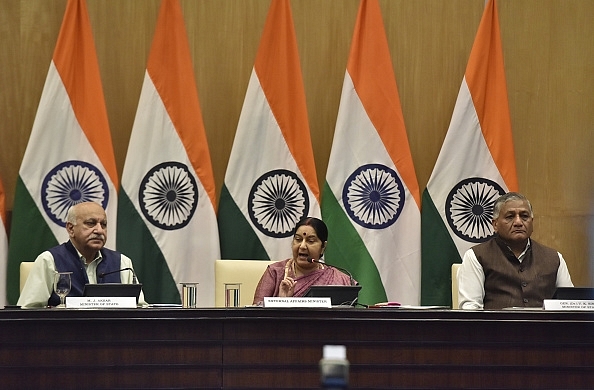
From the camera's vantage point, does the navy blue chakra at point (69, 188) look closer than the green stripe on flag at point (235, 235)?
Yes

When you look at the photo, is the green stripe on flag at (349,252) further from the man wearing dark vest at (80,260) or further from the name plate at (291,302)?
the name plate at (291,302)

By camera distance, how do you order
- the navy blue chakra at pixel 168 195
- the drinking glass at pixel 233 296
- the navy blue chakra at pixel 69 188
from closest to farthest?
the drinking glass at pixel 233 296
the navy blue chakra at pixel 69 188
the navy blue chakra at pixel 168 195

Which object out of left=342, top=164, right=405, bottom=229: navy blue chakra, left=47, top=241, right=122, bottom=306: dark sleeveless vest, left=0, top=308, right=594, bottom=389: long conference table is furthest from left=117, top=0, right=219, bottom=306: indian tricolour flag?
left=0, top=308, right=594, bottom=389: long conference table

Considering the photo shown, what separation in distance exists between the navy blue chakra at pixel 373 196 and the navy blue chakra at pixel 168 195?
104 centimetres

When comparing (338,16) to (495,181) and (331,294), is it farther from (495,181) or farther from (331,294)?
(331,294)

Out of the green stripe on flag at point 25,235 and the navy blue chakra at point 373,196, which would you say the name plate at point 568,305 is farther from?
the green stripe on flag at point 25,235

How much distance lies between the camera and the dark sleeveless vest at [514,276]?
17.4ft

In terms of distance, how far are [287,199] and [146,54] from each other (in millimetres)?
1457

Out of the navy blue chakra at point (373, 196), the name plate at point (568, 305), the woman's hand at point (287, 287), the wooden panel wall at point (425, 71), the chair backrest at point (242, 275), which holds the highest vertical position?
the wooden panel wall at point (425, 71)

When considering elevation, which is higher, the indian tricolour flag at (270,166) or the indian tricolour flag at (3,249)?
the indian tricolour flag at (270,166)

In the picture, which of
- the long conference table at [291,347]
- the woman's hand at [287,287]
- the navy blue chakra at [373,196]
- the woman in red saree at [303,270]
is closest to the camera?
the long conference table at [291,347]

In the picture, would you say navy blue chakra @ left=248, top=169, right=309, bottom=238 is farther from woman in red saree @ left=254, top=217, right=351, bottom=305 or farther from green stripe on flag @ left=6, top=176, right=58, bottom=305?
green stripe on flag @ left=6, top=176, right=58, bottom=305

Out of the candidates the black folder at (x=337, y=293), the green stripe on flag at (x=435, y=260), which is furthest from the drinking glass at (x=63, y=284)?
the green stripe on flag at (x=435, y=260)

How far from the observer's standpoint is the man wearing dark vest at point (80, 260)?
4.99 metres
